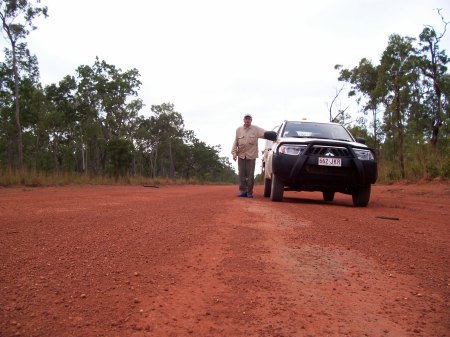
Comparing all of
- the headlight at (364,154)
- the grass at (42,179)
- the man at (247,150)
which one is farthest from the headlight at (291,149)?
the grass at (42,179)

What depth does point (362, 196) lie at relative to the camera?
7.93 m

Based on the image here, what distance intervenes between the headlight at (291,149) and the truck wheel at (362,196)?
136cm

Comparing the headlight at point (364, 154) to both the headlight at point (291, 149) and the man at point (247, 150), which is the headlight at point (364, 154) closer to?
the headlight at point (291, 149)

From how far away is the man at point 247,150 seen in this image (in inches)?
378

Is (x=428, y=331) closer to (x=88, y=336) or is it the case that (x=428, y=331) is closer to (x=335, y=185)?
(x=88, y=336)

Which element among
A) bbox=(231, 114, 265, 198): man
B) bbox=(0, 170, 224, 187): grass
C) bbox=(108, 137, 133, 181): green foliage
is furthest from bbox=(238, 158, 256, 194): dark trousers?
bbox=(108, 137, 133, 181): green foliage

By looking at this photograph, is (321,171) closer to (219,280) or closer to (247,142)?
(247,142)

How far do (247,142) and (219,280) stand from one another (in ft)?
23.2

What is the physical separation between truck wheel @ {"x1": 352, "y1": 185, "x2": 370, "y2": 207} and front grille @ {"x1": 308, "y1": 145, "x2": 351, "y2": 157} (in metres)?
0.74

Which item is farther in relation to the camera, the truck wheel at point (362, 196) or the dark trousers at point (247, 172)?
the dark trousers at point (247, 172)

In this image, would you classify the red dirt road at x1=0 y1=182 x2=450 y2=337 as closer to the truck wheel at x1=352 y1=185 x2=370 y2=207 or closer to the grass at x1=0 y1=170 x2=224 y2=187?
the truck wheel at x1=352 y1=185 x2=370 y2=207

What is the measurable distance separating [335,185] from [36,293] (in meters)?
6.39

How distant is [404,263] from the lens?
→ 10.4ft

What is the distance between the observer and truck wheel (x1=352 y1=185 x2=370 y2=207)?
25.9 feet
